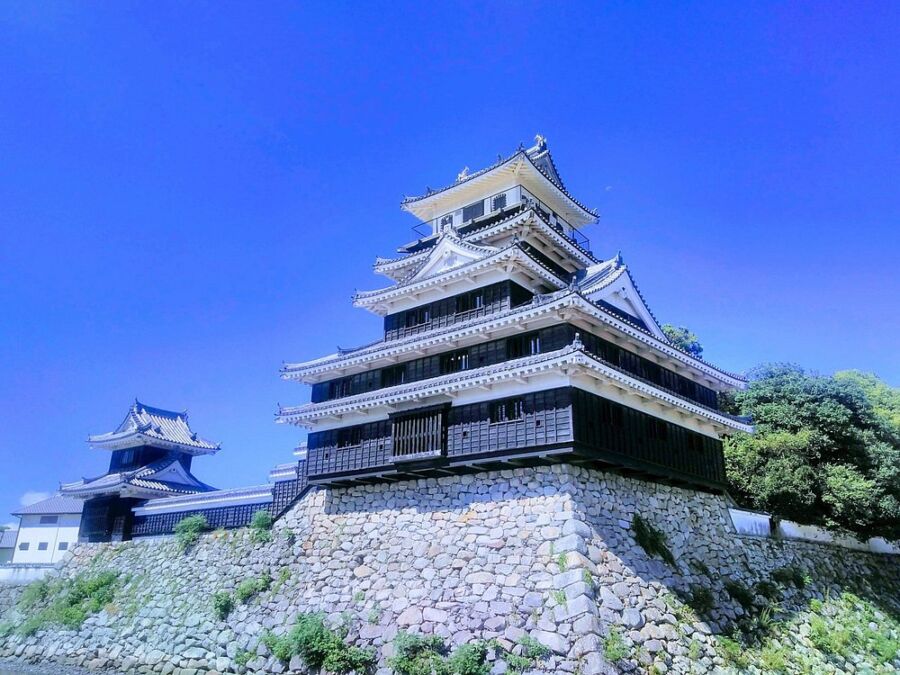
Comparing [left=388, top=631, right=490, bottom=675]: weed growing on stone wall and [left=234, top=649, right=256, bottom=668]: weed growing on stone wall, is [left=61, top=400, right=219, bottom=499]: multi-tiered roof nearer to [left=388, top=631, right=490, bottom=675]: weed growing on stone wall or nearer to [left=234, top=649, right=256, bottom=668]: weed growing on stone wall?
[left=234, top=649, right=256, bottom=668]: weed growing on stone wall

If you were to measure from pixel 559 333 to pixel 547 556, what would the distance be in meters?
7.33

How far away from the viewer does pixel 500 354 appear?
2364cm

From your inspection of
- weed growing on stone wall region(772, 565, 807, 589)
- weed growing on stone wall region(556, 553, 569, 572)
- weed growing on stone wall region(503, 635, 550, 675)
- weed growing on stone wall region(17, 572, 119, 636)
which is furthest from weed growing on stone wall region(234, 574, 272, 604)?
weed growing on stone wall region(772, 565, 807, 589)

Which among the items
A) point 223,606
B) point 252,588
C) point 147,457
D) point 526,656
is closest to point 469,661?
point 526,656

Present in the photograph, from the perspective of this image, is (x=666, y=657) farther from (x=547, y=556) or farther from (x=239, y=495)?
(x=239, y=495)

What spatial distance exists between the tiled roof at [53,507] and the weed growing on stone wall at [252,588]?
2220 cm

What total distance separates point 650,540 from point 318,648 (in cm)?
1120

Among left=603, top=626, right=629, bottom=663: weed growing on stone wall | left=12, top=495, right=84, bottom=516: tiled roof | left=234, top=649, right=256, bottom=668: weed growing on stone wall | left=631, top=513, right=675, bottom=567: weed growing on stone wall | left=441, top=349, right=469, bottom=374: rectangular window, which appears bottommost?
left=234, top=649, right=256, bottom=668: weed growing on stone wall

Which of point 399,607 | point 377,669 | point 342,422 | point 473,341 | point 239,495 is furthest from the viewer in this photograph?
point 239,495

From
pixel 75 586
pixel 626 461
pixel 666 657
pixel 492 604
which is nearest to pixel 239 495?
pixel 75 586

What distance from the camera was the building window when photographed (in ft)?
72.3

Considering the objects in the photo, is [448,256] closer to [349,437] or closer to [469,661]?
[349,437]

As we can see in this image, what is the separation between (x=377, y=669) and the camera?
19391 mm

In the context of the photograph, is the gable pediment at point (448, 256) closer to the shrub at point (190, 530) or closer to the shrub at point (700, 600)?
the shrub at point (700, 600)
